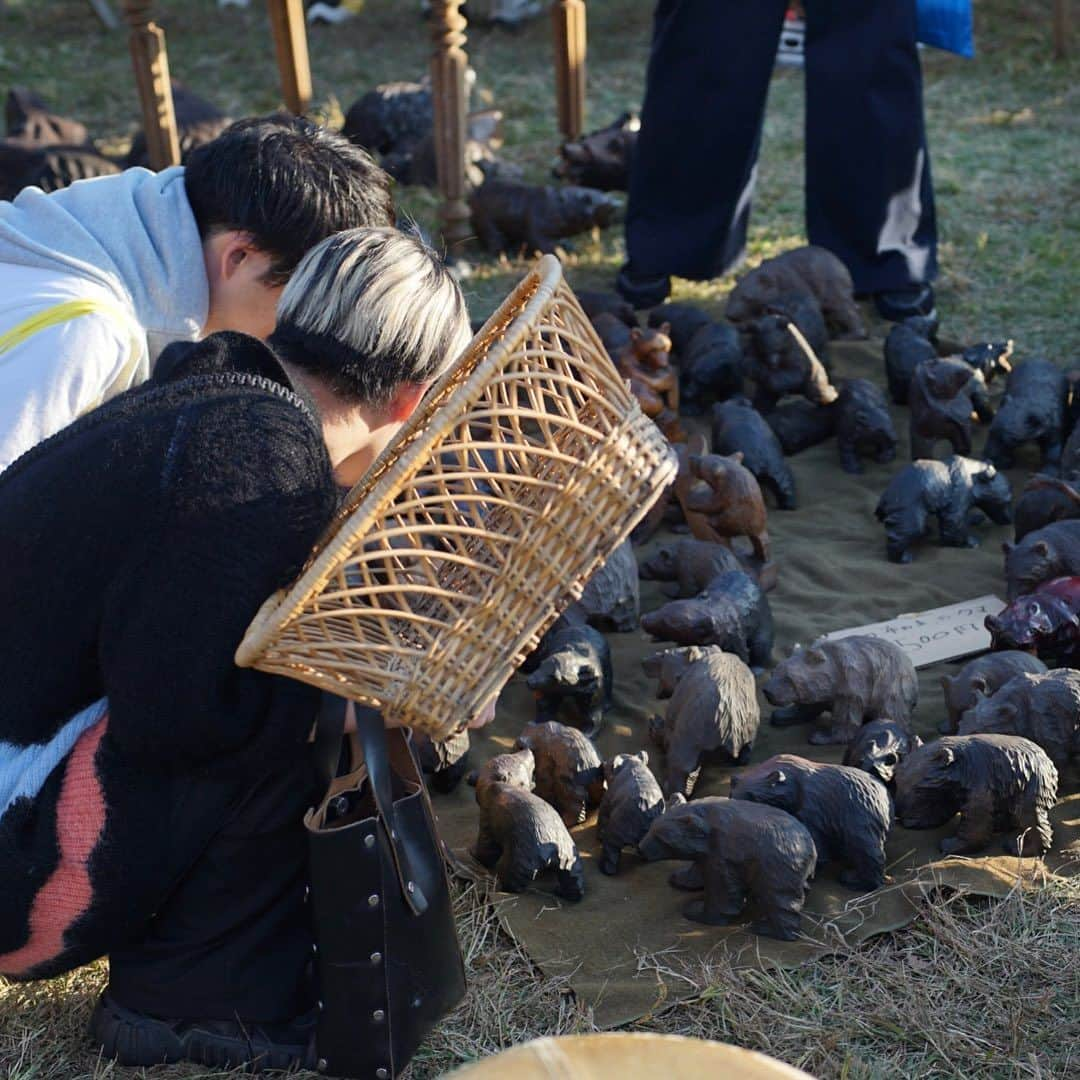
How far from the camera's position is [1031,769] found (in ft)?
9.09

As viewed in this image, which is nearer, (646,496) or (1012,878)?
(646,496)

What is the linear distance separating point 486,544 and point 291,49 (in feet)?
16.6

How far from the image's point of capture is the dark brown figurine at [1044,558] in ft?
11.7

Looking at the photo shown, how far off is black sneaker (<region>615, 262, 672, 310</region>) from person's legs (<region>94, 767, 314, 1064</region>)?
144 inches

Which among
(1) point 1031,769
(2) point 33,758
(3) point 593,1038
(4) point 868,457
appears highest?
(3) point 593,1038

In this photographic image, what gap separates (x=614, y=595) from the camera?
3688 millimetres

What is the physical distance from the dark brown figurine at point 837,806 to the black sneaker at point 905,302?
294cm

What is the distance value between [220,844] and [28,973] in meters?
0.41

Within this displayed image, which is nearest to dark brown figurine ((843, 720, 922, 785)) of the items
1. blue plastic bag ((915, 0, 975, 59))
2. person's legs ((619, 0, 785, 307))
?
person's legs ((619, 0, 785, 307))

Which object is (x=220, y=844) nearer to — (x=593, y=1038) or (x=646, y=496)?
(x=646, y=496)

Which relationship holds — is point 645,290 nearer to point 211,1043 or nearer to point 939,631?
point 939,631

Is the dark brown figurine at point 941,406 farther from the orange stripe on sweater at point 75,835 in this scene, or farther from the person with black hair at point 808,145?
the orange stripe on sweater at point 75,835

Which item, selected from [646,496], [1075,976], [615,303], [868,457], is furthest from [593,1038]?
[615,303]

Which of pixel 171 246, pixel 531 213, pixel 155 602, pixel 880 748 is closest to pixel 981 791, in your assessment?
pixel 880 748
